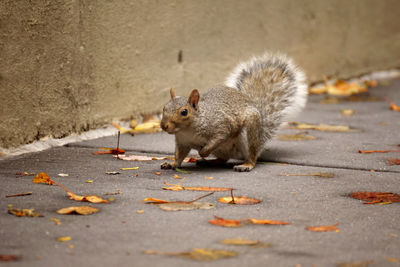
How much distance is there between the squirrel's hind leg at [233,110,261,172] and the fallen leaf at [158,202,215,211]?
3.10 ft

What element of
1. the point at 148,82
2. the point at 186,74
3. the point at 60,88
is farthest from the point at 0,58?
the point at 186,74

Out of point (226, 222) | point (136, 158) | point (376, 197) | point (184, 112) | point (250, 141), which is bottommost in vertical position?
point (226, 222)

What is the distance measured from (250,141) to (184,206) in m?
1.19

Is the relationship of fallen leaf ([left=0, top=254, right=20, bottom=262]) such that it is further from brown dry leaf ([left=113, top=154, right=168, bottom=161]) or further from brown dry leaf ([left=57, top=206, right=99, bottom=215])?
brown dry leaf ([left=113, top=154, right=168, bottom=161])

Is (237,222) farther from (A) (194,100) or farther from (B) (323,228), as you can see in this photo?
(A) (194,100)

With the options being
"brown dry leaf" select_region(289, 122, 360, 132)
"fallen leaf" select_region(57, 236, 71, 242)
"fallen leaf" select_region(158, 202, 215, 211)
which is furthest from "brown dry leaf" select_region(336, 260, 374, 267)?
"brown dry leaf" select_region(289, 122, 360, 132)

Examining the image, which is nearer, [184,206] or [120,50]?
[184,206]

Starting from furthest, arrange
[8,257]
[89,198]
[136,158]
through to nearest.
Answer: [136,158], [89,198], [8,257]

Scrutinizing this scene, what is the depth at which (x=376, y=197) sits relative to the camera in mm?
3027

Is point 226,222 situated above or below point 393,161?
below

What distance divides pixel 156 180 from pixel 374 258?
1.54 metres

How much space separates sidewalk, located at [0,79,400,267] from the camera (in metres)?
2.14

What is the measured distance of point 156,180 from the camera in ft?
11.2

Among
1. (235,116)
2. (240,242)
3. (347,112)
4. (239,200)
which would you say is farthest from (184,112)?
(347,112)
